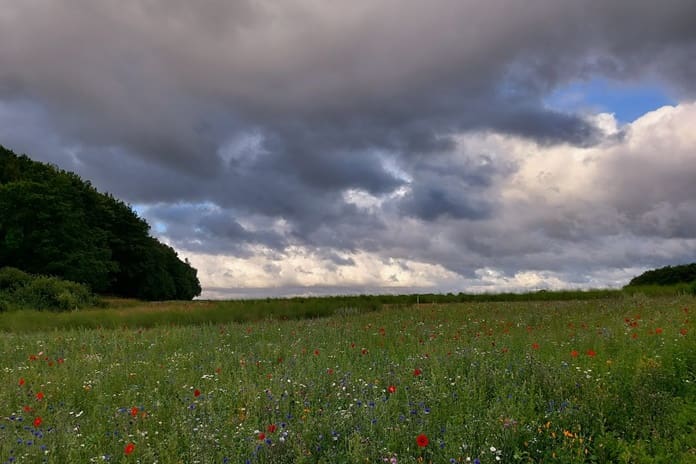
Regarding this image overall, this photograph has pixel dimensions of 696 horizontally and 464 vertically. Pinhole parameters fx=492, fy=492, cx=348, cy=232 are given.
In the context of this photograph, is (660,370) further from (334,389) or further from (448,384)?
(334,389)

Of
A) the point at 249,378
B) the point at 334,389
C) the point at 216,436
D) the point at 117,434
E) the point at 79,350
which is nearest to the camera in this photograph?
the point at 216,436

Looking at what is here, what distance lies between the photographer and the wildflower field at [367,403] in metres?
5.22

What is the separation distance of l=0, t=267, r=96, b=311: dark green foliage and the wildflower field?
23.3 meters

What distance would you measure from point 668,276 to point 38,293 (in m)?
48.7

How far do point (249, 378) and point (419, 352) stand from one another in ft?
12.2

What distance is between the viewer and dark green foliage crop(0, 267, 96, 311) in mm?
31275

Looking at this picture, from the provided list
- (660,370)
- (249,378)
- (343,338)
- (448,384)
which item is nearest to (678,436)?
(660,370)

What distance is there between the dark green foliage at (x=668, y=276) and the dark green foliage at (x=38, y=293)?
4185cm

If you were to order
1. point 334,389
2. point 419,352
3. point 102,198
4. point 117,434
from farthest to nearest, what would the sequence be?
point 102,198 → point 419,352 → point 334,389 → point 117,434

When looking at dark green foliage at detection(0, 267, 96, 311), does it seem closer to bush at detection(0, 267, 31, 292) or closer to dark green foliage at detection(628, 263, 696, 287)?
bush at detection(0, 267, 31, 292)

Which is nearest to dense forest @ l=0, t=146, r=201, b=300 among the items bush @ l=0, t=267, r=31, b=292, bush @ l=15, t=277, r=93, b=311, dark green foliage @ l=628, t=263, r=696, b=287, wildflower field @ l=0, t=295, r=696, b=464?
bush @ l=0, t=267, r=31, b=292

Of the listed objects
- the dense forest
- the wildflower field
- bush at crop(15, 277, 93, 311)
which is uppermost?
the dense forest

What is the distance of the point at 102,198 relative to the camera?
58.0 metres

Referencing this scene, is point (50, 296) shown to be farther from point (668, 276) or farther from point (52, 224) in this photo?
point (668, 276)
